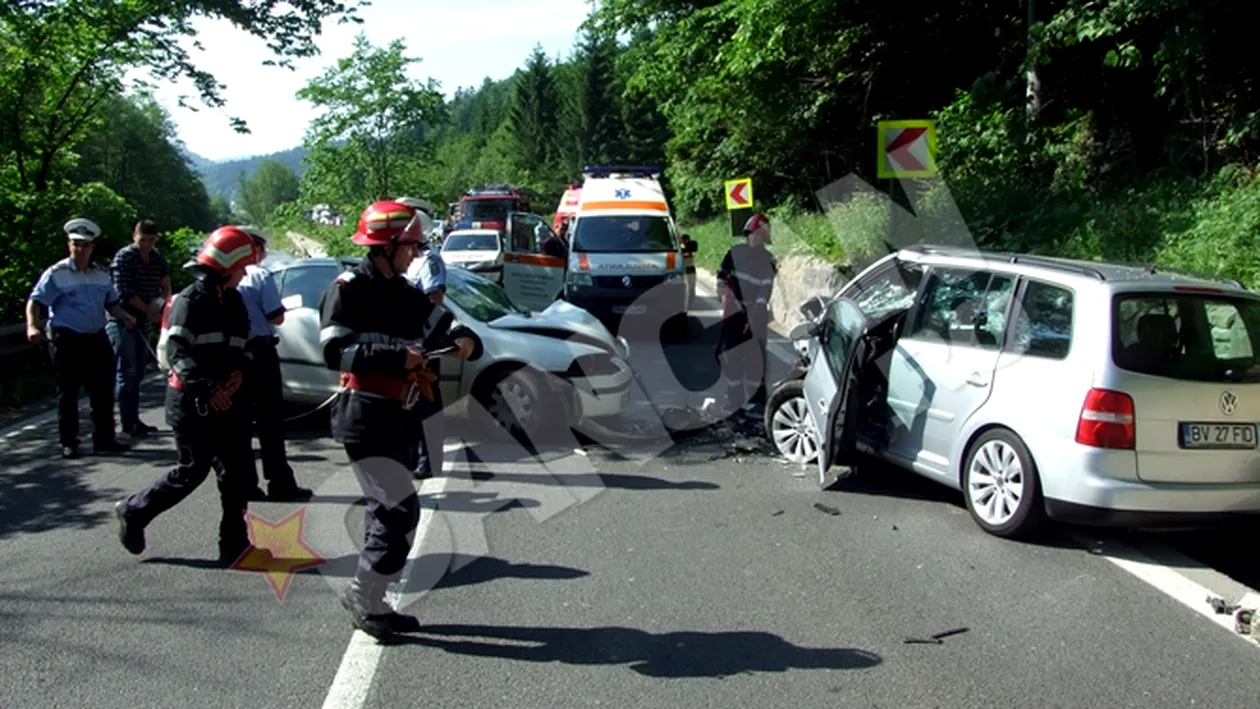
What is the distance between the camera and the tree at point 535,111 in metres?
83.5

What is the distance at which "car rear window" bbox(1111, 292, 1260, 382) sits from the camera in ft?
18.3

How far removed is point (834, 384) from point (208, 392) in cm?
405

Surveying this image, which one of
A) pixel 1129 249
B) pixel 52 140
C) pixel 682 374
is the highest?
pixel 52 140

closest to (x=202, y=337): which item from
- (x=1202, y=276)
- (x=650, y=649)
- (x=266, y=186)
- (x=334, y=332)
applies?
(x=334, y=332)

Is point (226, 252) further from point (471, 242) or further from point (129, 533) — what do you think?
point (471, 242)

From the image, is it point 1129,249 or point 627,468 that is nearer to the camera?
point 627,468

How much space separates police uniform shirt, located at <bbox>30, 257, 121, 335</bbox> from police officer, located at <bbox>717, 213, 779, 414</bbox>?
5656 millimetres

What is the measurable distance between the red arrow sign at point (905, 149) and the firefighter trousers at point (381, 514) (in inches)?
333

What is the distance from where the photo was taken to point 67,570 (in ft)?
18.4

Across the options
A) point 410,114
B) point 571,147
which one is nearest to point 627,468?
point 410,114

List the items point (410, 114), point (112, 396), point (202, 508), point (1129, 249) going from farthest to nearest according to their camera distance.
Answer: point (410, 114) < point (1129, 249) < point (112, 396) < point (202, 508)

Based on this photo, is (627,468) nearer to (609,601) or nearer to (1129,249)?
(609,601)

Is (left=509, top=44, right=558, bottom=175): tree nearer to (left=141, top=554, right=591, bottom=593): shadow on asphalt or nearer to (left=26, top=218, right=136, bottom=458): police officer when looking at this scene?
(left=26, top=218, right=136, bottom=458): police officer

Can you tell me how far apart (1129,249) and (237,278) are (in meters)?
9.63
